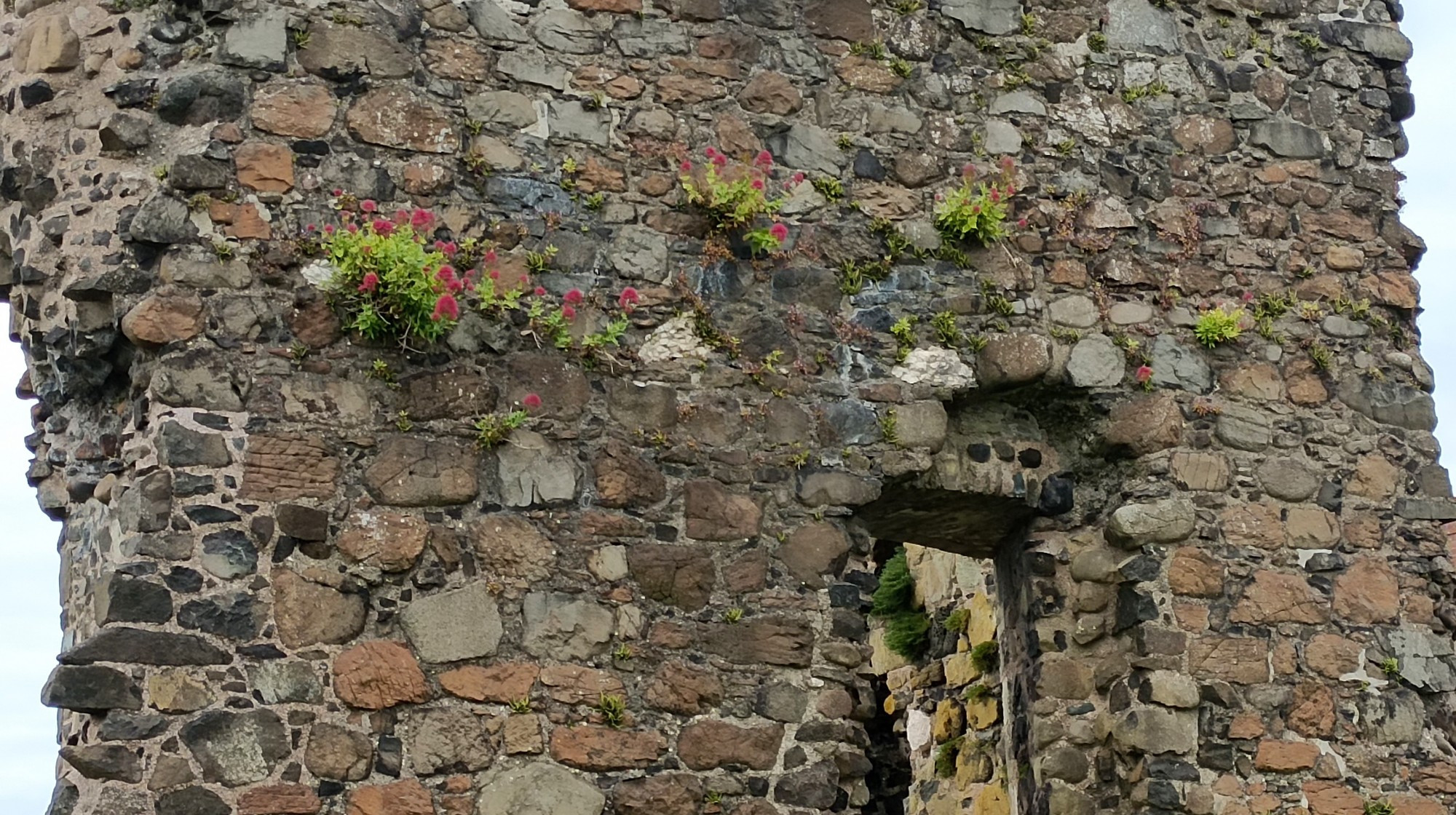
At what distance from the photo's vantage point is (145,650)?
534 cm

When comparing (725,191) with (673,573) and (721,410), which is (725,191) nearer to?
(721,410)

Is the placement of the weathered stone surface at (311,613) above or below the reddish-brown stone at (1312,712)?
above

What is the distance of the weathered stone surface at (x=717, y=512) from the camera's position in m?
5.99

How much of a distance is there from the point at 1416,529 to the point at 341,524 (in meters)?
4.08

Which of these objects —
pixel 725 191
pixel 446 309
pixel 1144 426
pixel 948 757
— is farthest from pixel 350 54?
pixel 948 757

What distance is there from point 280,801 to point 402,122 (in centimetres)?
233

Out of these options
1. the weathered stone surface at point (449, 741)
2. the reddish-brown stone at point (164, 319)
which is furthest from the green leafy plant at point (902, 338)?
the reddish-brown stone at point (164, 319)

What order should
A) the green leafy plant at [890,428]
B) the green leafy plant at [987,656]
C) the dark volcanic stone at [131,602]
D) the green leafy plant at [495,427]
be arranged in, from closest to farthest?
the dark volcanic stone at [131,602] → the green leafy plant at [495,427] → the green leafy plant at [890,428] → the green leafy plant at [987,656]

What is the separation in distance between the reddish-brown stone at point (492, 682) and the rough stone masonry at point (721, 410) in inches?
1.0

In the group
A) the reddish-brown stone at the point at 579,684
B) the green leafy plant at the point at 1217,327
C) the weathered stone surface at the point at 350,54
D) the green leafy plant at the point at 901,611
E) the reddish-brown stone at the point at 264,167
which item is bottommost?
the green leafy plant at the point at 901,611

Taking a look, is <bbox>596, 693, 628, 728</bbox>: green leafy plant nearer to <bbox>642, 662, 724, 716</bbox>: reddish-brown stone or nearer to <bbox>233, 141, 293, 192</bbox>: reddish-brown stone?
<bbox>642, 662, 724, 716</bbox>: reddish-brown stone

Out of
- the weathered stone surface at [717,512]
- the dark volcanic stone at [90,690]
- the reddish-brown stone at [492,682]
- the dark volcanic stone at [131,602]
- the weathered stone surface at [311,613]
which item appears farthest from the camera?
the weathered stone surface at [717,512]

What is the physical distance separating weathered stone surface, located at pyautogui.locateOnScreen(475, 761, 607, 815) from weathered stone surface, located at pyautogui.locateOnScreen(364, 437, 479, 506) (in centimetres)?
91

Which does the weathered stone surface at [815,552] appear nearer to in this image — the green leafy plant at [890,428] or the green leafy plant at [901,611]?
the green leafy plant at [890,428]
